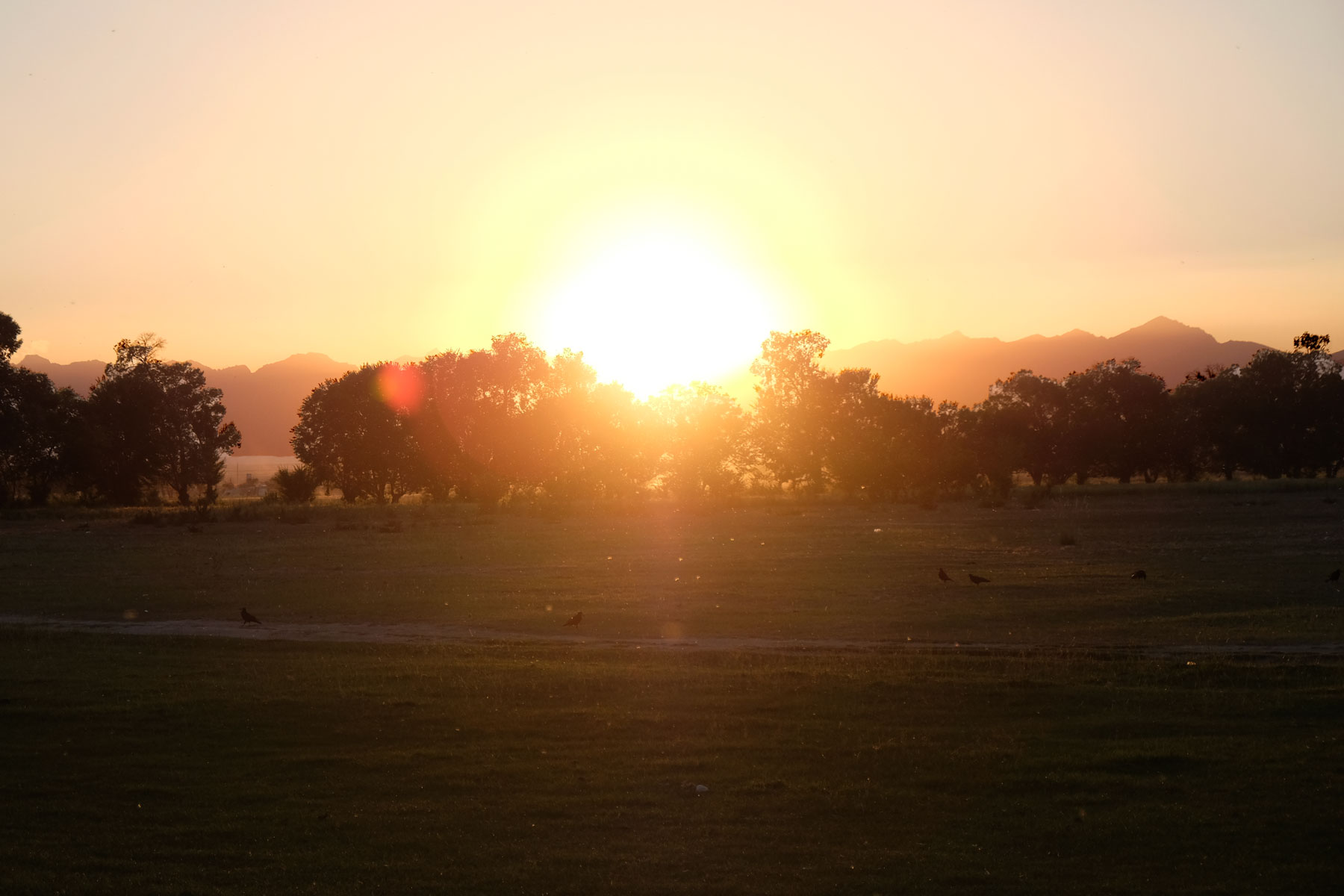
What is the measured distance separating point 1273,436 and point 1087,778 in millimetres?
106103

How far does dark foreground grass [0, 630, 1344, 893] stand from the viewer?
31.7 ft

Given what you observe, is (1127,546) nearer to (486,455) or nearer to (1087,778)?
(1087,778)

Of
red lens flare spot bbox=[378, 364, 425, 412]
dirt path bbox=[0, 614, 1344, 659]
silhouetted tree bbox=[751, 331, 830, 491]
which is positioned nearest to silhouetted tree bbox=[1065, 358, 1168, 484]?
silhouetted tree bbox=[751, 331, 830, 491]

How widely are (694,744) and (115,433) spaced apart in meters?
85.5

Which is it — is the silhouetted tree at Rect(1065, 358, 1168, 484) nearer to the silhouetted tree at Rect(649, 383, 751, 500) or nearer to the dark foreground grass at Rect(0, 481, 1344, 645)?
the silhouetted tree at Rect(649, 383, 751, 500)

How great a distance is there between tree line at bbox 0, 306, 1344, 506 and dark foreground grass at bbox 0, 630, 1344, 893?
208ft

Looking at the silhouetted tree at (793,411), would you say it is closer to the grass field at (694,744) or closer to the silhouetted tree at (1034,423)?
the silhouetted tree at (1034,423)

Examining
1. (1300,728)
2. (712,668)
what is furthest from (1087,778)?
(712,668)

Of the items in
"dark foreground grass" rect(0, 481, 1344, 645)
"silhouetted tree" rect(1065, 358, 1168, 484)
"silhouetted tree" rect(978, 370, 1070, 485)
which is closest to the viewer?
"dark foreground grass" rect(0, 481, 1344, 645)

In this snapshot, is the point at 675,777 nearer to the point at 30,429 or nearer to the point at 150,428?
the point at 30,429

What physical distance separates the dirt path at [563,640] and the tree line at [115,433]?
2320 inches

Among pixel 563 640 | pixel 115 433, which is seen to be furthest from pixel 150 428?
pixel 563 640

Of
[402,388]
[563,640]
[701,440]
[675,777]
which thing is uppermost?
[402,388]

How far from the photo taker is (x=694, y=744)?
44.7ft
